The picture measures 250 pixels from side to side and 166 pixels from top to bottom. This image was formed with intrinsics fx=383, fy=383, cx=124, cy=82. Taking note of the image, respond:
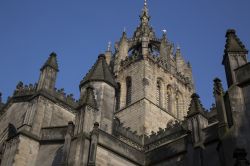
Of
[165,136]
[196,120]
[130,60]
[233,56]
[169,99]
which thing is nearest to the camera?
[233,56]

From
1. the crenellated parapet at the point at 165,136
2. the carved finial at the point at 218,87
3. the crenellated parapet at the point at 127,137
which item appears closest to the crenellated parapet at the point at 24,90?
the crenellated parapet at the point at 127,137

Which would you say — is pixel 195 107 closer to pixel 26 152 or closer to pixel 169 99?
pixel 26 152

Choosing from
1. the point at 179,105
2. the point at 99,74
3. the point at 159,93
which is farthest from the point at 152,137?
the point at 179,105

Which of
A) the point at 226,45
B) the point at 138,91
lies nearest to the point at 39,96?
the point at 226,45

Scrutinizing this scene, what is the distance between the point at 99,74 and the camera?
20.9 metres

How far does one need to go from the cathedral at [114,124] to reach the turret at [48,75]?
5 cm

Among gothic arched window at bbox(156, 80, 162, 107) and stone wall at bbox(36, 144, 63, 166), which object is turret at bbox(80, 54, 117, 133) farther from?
gothic arched window at bbox(156, 80, 162, 107)

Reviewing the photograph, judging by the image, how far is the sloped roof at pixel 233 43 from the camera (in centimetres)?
1346

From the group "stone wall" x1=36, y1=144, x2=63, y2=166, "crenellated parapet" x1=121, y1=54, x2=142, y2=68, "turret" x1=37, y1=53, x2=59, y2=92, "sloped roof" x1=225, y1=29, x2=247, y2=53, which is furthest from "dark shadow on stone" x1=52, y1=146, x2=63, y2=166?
"crenellated parapet" x1=121, y1=54, x2=142, y2=68

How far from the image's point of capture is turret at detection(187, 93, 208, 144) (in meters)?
15.2

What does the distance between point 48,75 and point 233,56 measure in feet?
35.5

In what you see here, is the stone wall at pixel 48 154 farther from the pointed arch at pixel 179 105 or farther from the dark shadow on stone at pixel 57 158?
the pointed arch at pixel 179 105

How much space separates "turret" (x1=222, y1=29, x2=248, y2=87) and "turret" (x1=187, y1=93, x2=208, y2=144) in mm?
2947

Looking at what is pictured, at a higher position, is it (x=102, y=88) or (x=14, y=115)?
(x=102, y=88)
